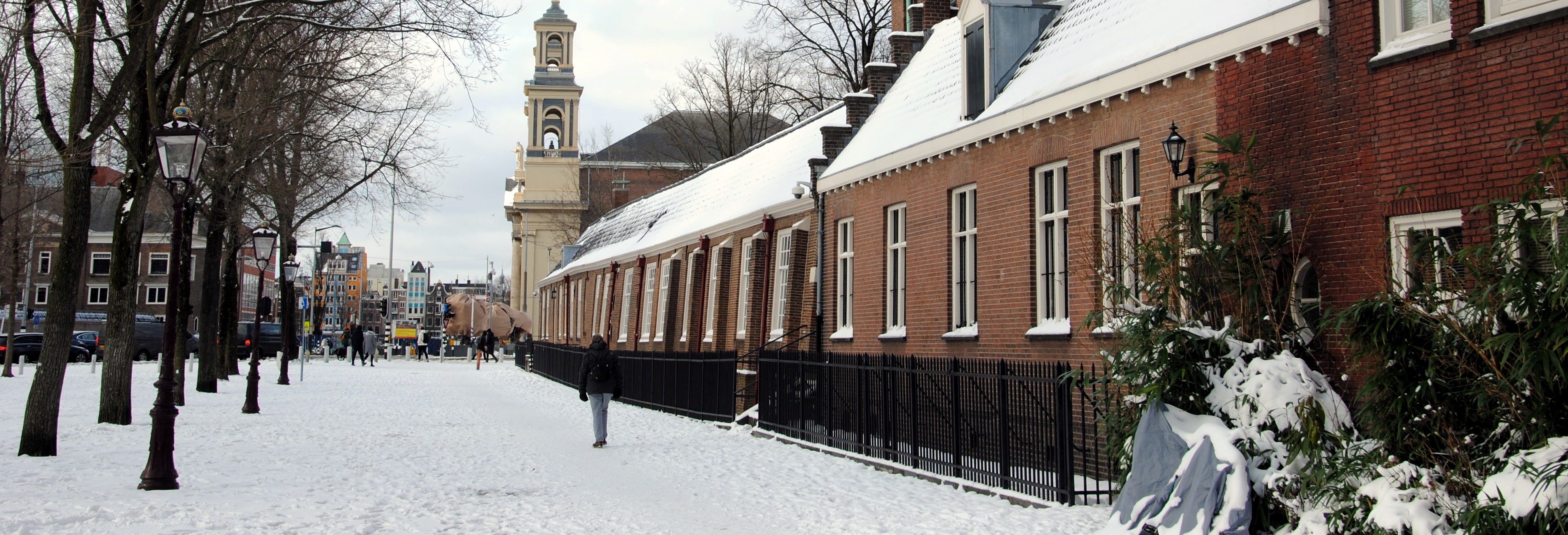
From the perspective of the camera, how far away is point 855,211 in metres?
20.2

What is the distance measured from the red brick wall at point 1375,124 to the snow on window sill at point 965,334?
208 inches

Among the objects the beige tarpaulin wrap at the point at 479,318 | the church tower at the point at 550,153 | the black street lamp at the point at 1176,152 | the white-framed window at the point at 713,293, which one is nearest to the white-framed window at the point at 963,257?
the black street lamp at the point at 1176,152

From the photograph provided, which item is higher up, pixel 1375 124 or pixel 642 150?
pixel 642 150

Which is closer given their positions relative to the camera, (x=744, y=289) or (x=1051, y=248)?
(x=1051, y=248)

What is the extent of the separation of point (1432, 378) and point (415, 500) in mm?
8270

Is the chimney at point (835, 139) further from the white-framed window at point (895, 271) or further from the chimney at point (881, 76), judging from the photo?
the white-framed window at point (895, 271)

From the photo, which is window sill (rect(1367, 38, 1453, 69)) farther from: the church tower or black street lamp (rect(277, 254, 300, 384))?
the church tower

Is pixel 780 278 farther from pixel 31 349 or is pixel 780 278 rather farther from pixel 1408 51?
pixel 31 349

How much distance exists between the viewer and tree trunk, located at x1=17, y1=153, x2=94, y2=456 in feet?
47.0

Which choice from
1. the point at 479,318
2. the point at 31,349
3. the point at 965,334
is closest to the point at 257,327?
the point at 965,334

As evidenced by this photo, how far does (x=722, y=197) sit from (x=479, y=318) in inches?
1781

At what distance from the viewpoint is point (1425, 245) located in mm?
7988

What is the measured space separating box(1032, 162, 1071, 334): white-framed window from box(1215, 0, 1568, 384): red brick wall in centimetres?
303

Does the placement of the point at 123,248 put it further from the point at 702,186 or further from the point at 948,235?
the point at 702,186
